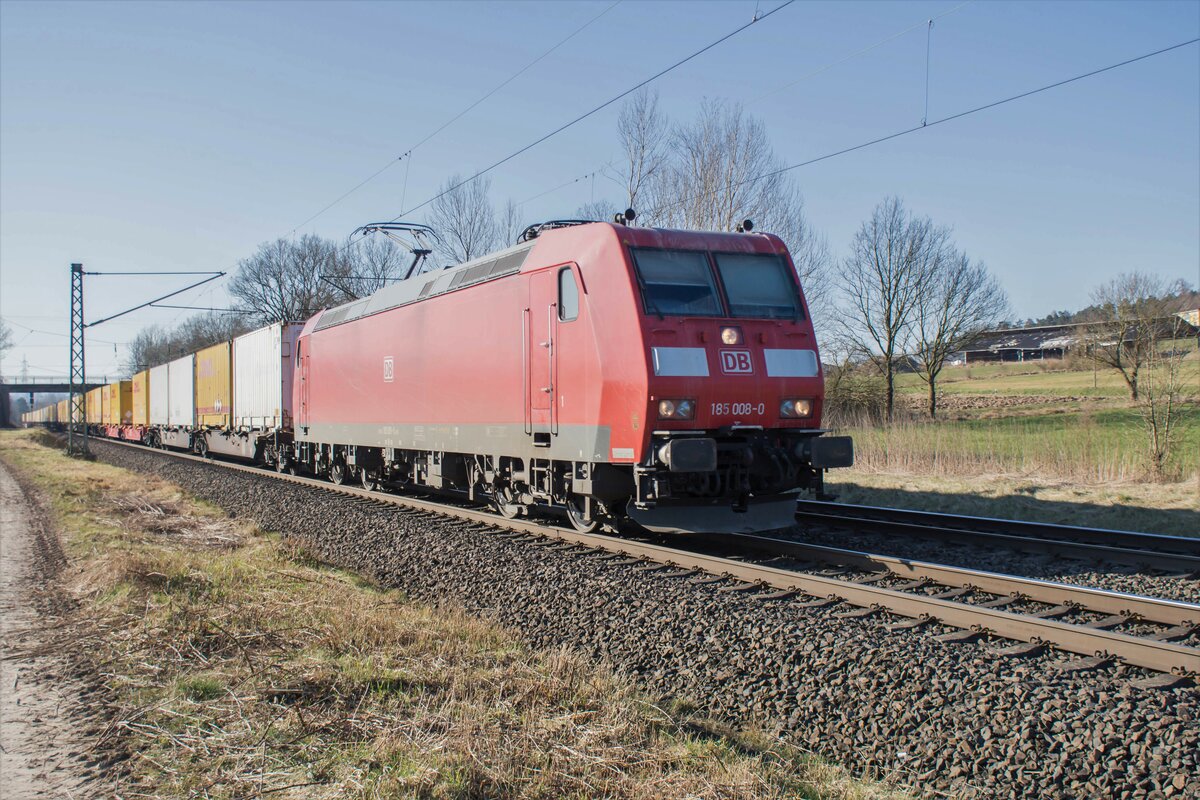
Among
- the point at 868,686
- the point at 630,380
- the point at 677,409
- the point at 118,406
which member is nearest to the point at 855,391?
the point at 677,409

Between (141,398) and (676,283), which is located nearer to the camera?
(676,283)

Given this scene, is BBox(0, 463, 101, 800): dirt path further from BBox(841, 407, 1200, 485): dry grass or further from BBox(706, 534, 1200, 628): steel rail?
BBox(841, 407, 1200, 485): dry grass

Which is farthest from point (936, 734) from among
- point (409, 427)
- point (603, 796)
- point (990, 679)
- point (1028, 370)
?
point (1028, 370)

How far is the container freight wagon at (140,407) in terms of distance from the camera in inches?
1671

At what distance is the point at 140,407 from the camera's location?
44.4 meters

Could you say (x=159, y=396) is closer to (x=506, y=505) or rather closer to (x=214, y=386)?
(x=214, y=386)

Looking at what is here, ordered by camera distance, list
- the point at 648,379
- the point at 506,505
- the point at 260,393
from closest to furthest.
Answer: the point at 648,379, the point at 506,505, the point at 260,393

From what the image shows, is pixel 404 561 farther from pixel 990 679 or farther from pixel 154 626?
pixel 990 679

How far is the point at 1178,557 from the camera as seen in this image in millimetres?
7812

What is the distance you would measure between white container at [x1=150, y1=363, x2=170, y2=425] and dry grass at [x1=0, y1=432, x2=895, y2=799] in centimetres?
3383

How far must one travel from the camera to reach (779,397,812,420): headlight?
942 centimetres

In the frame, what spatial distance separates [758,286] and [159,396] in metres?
36.9

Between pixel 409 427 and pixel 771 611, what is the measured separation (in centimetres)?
883

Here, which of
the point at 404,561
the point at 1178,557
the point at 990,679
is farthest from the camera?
the point at 404,561
